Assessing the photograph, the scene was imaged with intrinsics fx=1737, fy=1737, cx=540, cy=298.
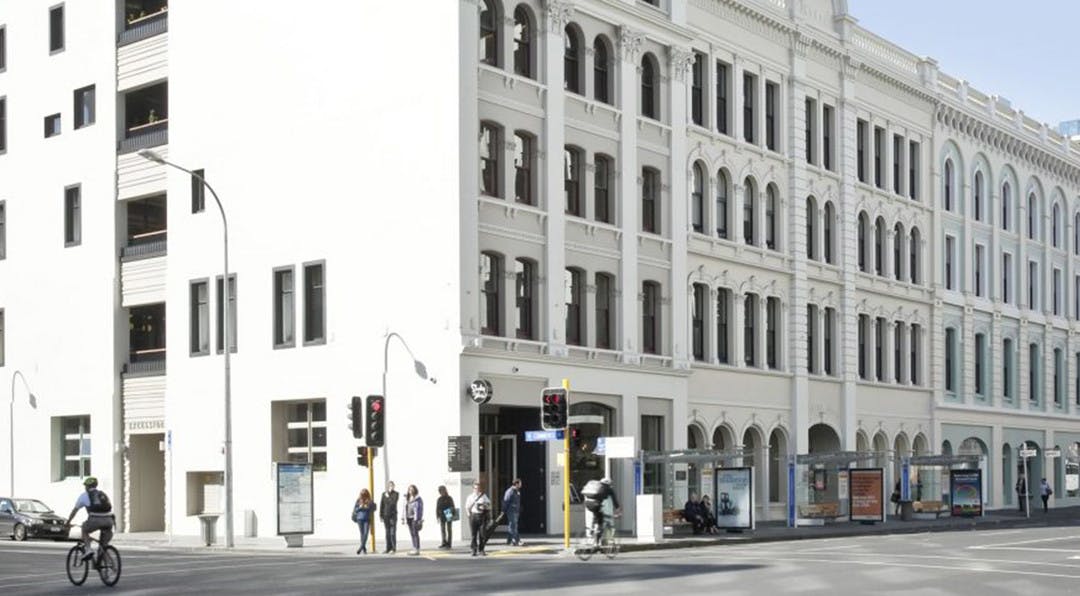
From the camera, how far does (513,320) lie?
4672 cm

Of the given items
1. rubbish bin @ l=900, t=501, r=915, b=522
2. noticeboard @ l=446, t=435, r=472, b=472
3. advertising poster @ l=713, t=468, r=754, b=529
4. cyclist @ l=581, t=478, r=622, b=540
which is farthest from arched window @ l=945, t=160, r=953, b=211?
cyclist @ l=581, t=478, r=622, b=540

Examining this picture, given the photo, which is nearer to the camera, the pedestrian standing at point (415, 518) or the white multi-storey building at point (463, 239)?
the pedestrian standing at point (415, 518)

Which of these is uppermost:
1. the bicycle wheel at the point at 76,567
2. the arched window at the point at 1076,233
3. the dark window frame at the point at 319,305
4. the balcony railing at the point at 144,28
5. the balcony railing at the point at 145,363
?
the balcony railing at the point at 144,28

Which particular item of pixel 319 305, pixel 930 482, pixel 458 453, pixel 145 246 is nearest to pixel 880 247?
pixel 930 482

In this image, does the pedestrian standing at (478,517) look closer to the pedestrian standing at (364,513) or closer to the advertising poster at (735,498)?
the pedestrian standing at (364,513)

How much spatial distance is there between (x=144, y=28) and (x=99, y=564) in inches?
1240

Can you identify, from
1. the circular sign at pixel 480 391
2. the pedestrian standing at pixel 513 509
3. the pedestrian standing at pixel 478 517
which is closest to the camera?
the pedestrian standing at pixel 478 517

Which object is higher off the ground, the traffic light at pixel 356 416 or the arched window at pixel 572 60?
the arched window at pixel 572 60

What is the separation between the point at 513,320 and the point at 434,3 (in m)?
8.68

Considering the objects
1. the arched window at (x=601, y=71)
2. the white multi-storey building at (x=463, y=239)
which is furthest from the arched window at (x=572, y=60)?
the arched window at (x=601, y=71)

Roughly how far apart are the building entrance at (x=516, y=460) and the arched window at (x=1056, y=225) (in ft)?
140

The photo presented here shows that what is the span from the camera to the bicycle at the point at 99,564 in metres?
27.9

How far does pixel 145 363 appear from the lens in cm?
5531

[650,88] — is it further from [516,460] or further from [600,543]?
[600,543]
